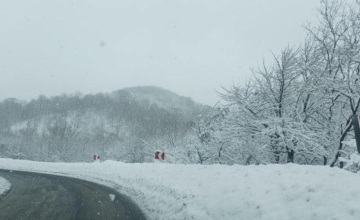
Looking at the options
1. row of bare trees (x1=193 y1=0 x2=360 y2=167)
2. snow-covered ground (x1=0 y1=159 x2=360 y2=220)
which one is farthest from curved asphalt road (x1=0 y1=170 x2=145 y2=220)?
row of bare trees (x1=193 y1=0 x2=360 y2=167)

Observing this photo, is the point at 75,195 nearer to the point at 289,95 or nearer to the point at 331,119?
the point at 289,95

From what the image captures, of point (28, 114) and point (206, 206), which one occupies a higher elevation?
point (28, 114)

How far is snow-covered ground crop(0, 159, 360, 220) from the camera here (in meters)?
4.71

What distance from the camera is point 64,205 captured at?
8102mm

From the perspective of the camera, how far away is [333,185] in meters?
5.00

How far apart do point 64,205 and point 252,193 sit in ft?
18.5

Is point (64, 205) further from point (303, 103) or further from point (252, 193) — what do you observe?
point (303, 103)

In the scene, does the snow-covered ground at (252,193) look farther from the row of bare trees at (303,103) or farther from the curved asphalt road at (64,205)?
the row of bare trees at (303,103)

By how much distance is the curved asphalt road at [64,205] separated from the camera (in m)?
6.90

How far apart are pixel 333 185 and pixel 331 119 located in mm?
9435

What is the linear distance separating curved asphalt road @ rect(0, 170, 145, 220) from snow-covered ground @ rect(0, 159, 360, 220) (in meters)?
0.61

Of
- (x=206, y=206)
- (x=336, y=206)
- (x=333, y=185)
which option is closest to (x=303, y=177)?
(x=333, y=185)

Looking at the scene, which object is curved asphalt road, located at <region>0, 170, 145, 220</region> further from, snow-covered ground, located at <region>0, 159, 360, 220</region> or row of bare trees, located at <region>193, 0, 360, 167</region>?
row of bare trees, located at <region>193, 0, 360, 167</region>

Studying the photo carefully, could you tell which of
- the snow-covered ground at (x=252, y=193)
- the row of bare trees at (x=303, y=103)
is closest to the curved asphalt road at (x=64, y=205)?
the snow-covered ground at (x=252, y=193)
